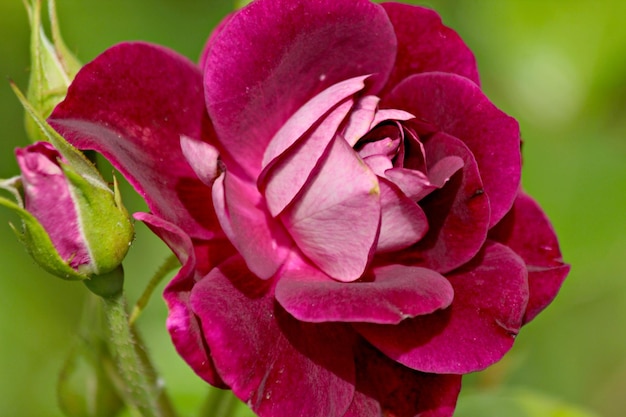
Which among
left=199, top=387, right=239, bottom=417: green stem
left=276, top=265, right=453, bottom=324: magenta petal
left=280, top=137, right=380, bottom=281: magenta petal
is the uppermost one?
left=280, top=137, right=380, bottom=281: magenta petal

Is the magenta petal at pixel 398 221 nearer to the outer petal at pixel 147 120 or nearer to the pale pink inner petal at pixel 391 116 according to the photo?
the pale pink inner petal at pixel 391 116

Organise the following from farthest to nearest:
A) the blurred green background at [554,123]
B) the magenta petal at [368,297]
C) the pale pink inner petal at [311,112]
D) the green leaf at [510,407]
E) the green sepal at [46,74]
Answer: the blurred green background at [554,123]
the green leaf at [510,407]
the green sepal at [46,74]
the pale pink inner petal at [311,112]
the magenta petal at [368,297]

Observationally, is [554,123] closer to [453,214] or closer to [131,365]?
[453,214]

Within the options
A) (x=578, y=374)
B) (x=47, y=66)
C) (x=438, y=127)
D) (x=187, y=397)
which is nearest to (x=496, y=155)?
(x=438, y=127)

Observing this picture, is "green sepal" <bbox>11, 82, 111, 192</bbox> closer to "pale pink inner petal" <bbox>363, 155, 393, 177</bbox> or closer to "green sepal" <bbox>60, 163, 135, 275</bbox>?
"green sepal" <bbox>60, 163, 135, 275</bbox>

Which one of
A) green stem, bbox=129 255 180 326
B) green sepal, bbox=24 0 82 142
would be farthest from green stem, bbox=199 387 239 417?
green sepal, bbox=24 0 82 142

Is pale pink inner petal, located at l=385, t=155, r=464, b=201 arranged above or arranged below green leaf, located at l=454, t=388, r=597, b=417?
above

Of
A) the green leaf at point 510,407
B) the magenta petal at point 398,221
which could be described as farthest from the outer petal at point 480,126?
the green leaf at point 510,407
